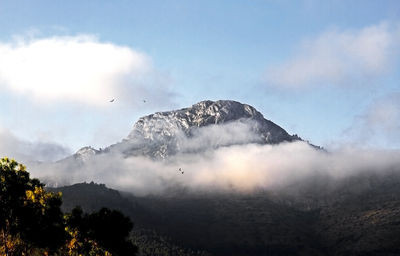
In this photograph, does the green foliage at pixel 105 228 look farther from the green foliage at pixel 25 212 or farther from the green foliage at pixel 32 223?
the green foliage at pixel 25 212

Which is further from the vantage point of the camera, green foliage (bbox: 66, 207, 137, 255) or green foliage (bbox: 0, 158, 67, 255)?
green foliage (bbox: 66, 207, 137, 255)

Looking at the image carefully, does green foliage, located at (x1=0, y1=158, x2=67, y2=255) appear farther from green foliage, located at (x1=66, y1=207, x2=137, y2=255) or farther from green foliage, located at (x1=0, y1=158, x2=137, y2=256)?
green foliage, located at (x1=66, y1=207, x2=137, y2=255)

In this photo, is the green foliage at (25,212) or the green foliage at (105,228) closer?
the green foliage at (25,212)

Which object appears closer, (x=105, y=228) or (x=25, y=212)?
(x=25, y=212)

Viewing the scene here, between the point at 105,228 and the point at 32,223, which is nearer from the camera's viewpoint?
the point at 32,223

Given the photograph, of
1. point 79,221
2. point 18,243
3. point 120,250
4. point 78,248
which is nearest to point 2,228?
point 18,243

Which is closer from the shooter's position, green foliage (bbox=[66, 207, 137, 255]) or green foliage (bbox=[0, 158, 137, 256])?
green foliage (bbox=[0, 158, 137, 256])

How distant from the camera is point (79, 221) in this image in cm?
8450

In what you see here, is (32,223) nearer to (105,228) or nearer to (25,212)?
(25,212)

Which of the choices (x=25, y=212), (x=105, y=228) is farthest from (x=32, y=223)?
(x=105, y=228)

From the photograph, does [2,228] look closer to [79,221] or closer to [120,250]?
[79,221]

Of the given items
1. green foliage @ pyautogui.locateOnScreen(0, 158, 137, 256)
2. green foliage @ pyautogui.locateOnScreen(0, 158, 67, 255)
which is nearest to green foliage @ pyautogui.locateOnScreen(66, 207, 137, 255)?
green foliage @ pyautogui.locateOnScreen(0, 158, 137, 256)

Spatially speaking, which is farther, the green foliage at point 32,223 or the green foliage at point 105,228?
the green foliage at point 105,228

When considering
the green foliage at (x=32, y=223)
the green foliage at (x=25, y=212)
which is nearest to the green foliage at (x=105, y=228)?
the green foliage at (x=32, y=223)
